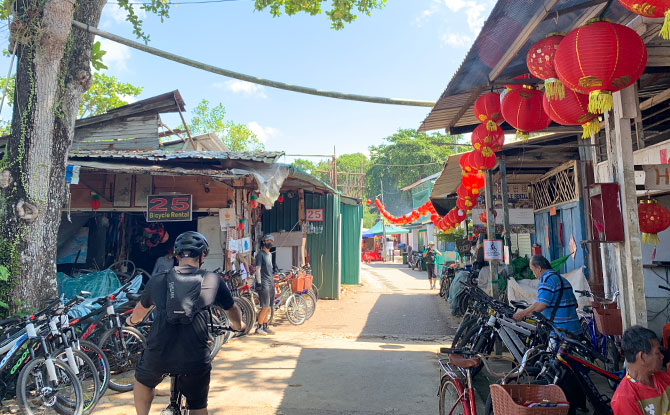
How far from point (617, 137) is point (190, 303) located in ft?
11.4

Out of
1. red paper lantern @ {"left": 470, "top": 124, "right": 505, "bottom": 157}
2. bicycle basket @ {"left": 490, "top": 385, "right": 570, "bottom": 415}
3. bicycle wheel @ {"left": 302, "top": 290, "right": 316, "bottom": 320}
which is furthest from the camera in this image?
bicycle wheel @ {"left": 302, "top": 290, "right": 316, "bottom": 320}

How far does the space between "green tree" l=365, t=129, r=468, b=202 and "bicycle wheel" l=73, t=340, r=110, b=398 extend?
33388 millimetres

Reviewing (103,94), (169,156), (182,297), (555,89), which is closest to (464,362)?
(182,297)

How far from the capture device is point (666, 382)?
250cm

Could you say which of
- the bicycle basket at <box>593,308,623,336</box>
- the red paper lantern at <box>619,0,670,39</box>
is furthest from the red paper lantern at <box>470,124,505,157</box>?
the red paper lantern at <box>619,0,670,39</box>

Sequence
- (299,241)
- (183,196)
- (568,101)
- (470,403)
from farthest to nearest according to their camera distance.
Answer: (299,241), (183,196), (568,101), (470,403)

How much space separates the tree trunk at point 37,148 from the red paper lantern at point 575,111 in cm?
609

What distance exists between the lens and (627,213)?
126 inches

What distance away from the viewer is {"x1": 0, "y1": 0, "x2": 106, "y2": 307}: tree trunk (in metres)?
5.41

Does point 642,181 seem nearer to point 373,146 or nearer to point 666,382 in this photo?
point 666,382

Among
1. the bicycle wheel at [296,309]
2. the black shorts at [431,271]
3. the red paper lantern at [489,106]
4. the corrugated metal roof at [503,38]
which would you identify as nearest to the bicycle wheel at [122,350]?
the bicycle wheel at [296,309]

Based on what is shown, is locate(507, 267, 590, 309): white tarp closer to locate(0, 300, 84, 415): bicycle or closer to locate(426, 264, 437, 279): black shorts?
locate(0, 300, 84, 415): bicycle

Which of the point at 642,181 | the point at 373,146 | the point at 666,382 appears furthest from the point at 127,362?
the point at 373,146

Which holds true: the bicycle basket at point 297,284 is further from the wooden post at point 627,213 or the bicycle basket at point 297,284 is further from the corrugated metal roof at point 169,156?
the wooden post at point 627,213
